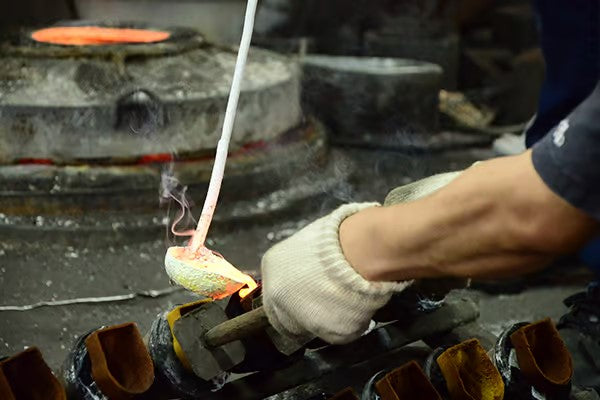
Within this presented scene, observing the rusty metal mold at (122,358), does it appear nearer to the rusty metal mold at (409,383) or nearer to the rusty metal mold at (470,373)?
the rusty metal mold at (409,383)

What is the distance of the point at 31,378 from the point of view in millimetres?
1578

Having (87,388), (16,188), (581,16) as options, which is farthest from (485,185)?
(16,188)

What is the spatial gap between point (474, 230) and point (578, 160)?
8.9 inches

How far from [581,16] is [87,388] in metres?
2.07

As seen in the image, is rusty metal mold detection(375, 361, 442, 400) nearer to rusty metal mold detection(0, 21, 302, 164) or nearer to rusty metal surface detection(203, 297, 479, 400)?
rusty metal surface detection(203, 297, 479, 400)

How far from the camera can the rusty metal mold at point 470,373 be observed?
5.67ft

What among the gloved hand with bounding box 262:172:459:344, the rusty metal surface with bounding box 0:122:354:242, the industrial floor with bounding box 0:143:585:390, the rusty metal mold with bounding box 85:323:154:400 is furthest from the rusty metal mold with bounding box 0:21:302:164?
the gloved hand with bounding box 262:172:459:344

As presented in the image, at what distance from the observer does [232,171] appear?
2.95m

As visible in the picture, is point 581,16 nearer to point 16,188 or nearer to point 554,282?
point 554,282

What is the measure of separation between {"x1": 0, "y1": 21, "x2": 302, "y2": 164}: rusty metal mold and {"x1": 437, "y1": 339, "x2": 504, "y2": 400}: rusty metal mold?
4.79 ft

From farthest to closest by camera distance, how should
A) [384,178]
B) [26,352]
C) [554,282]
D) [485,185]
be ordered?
[384,178] < [554,282] < [26,352] < [485,185]

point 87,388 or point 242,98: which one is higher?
point 242,98

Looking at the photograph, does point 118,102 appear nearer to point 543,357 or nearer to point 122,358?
point 122,358

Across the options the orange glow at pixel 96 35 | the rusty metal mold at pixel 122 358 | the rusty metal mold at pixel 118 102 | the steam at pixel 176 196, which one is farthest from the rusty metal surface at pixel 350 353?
the orange glow at pixel 96 35
